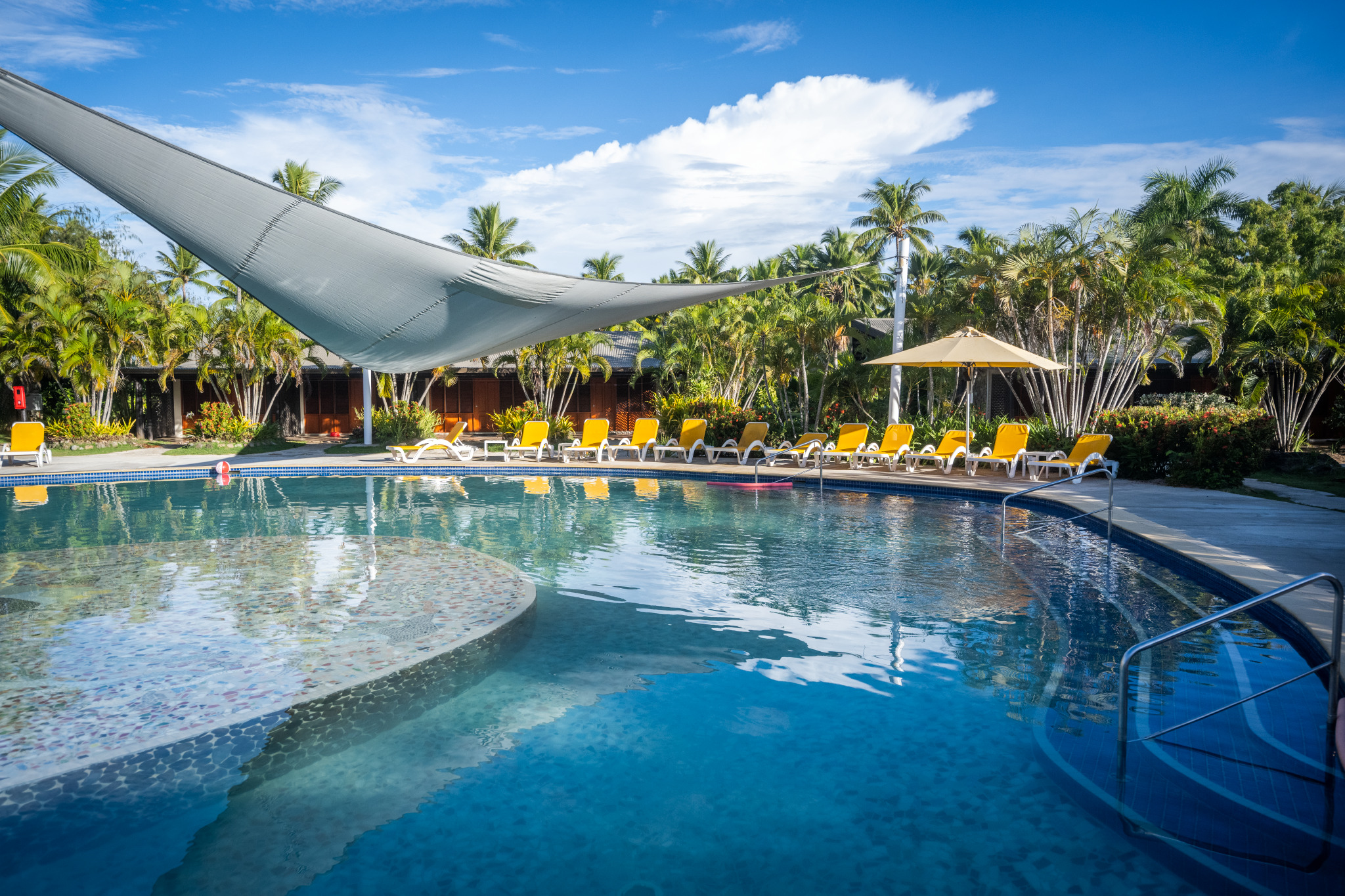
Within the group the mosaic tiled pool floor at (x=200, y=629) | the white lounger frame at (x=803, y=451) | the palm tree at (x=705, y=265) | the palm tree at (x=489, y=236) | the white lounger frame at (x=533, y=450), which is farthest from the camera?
the palm tree at (x=705, y=265)

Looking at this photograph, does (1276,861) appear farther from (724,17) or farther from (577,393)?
(577,393)

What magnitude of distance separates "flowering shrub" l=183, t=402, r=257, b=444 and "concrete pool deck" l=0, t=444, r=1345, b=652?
4.96 ft

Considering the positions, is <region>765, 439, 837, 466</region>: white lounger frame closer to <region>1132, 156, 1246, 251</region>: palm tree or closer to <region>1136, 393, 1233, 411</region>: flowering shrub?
<region>1136, 393, 1233, 411</region>: flowering shrub

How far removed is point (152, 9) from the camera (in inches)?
500

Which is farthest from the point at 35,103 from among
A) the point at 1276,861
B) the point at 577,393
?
the point at 577,393

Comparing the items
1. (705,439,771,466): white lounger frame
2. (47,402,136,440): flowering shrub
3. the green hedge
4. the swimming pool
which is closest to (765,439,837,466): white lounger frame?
(705,439,771,466): white lounger frame

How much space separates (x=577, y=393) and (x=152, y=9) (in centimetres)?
1355

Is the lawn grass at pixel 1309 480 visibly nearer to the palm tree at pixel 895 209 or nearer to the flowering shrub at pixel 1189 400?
the flowering shrub at pixel 1189 400

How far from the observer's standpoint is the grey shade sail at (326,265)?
4.88m

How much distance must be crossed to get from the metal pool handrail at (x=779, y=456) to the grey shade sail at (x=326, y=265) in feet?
15.8

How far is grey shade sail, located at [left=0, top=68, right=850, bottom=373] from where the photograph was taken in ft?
16.0

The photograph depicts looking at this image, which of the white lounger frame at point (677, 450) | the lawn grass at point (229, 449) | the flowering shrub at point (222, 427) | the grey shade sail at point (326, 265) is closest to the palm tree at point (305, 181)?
the flowering shrub at point (222, 427)

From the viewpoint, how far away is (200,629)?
4551 millimetres

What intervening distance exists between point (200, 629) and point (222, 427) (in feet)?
52.7
